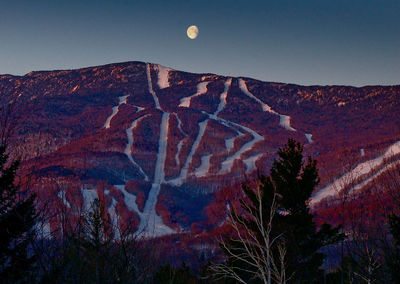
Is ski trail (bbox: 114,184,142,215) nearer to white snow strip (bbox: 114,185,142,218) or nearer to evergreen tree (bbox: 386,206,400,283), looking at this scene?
white snow strip (bbox: 114,185,142,218)

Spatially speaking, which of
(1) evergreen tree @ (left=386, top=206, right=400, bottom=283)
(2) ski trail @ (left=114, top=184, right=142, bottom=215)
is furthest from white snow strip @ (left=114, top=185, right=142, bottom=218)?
(1) evergreen tree @ (left=386, top=206, right=400, bottom=283)

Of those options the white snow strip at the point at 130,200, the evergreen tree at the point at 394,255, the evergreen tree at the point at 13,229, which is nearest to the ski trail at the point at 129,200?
the white snow strip at the point at 130,200

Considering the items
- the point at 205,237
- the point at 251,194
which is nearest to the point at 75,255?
the point at 251,194

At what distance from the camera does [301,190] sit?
65.0ft

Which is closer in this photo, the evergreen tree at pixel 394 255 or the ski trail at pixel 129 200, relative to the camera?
the evergreen tree at pixel 394 255

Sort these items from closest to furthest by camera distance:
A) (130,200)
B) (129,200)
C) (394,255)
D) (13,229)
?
(394,255) → (13,229) → (129,200) → (130,200)

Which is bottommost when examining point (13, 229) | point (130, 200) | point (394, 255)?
point (130, 200)

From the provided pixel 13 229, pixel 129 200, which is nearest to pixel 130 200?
pixel 129 200

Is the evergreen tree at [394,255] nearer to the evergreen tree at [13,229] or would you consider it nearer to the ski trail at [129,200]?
the evergreen tree at [13,229]

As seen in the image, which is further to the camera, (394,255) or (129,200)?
(129,200)

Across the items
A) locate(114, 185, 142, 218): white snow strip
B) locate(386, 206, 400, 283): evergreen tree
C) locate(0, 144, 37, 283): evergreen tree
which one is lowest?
locate(114, 185, 142, 218): white snow strip

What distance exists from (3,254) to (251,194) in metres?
11.7

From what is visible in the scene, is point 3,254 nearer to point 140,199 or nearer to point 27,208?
point 27,208

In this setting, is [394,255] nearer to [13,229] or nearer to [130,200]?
[13,229]
